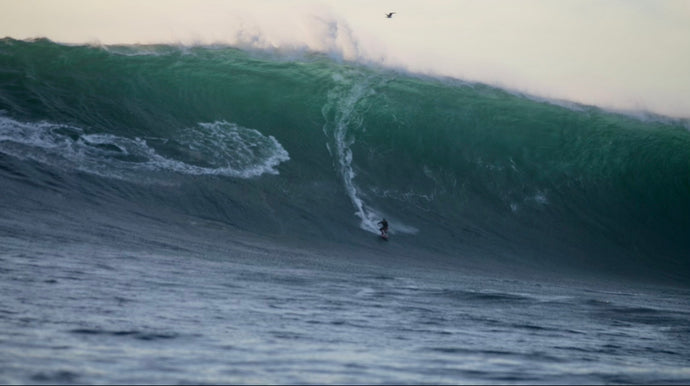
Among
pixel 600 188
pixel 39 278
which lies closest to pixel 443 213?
pixel 600 188

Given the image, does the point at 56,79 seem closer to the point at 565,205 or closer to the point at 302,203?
the point at 302,203

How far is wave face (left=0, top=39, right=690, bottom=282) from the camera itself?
50.9 ft

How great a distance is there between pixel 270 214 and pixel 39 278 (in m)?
7.69

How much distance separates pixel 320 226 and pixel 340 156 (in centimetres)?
306

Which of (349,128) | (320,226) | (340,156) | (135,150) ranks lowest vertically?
(320,226)

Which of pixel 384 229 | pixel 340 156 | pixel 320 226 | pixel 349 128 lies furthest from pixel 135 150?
pixel 349 128

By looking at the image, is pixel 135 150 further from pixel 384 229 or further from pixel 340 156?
pixel 384 229

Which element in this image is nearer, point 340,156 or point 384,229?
point 384,229

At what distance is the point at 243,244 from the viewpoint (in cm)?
1327

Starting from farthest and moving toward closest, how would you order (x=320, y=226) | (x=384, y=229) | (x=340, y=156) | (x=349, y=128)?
(x=349, y=128) < (x=340, y=156) < (x=384, y=229) < (x=320, y=226)

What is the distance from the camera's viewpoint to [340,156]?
18266 mm

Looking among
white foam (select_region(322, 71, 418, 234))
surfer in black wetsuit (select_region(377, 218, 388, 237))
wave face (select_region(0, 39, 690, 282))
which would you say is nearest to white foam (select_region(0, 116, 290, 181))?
wave face (select_region(0, 39, 690, 282))

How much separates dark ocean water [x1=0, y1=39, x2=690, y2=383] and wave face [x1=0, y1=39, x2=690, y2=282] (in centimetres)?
6

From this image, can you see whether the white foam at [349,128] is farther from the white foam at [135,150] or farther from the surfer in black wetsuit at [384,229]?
the white foam at [135,150]
